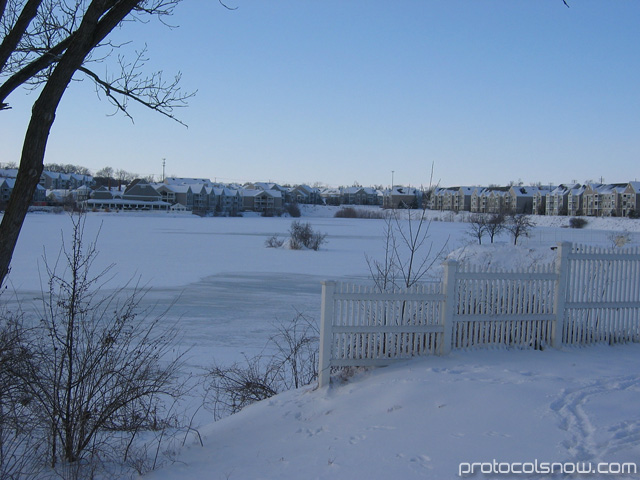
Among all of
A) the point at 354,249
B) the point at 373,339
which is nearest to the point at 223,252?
the point at 354,249

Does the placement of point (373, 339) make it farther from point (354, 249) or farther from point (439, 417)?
point (354, 249)

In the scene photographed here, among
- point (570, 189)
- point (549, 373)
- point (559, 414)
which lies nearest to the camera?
point (559, 414)

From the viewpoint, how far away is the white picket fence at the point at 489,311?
Result: 7221 mm

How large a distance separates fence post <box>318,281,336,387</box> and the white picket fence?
0.5 inches

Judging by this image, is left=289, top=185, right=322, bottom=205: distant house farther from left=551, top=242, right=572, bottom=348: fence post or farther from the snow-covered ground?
the snow-covered ground

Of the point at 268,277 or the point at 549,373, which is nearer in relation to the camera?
the point at 549,373

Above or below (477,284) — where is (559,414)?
below

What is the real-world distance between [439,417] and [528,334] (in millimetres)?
3301

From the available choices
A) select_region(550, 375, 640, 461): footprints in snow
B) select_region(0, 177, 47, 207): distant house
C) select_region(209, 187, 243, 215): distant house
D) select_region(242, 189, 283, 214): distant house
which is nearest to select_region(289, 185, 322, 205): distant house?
select_region(242, 189, 283, 214): distant house

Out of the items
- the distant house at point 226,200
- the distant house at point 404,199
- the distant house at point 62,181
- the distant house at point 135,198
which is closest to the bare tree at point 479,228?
the distant house at point 404,199

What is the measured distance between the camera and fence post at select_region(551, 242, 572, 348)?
8281 millimetres

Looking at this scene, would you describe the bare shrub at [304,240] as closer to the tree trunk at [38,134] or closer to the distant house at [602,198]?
the tree trunk at [38,134]

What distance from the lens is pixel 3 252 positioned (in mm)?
4473

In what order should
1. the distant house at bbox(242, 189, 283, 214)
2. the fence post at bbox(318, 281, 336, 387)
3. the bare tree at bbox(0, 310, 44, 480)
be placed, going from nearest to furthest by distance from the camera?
the bare tree at bbox(0, 310, 44, 480)
the fence post at bbox(318, 281, 336, 387)
the distant house at bbox(242, 189, 283, 214)
